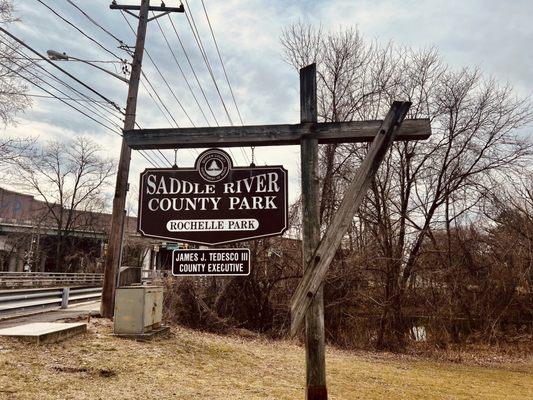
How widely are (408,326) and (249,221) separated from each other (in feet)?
52.6

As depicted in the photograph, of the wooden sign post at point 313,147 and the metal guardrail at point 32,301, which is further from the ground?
the wooden sign post at point 313,147

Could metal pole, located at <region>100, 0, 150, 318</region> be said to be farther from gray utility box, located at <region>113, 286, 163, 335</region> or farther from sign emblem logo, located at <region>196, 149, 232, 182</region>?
sign emblem logo, located at <region>196, 149, 232, 182</region>

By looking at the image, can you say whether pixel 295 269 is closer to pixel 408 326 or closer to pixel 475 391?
pixel 408 326

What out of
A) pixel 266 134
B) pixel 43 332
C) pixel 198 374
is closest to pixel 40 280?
pixel 43 332

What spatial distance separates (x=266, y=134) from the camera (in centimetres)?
461

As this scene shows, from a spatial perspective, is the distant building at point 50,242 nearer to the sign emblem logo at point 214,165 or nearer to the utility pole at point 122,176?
the utility pole at point 122,176

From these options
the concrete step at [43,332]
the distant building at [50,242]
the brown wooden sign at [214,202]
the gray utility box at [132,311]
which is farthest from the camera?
the distant building at [50,242]

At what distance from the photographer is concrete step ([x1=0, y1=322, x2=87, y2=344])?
26.2ft

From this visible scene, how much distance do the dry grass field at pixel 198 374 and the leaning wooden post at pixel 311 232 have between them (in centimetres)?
305

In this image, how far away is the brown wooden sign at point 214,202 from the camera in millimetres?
4363

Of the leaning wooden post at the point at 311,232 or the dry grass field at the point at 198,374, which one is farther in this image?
the dry grass field at the point at 198,374

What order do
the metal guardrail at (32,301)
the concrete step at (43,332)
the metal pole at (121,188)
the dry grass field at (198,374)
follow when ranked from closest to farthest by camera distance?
1. the dry grass field at (198,374)
2. the concrete step at (43,332)
3. the metal pole at (121,188)
4. the metal guardrail at (32,301)

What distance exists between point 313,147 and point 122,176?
370 inches

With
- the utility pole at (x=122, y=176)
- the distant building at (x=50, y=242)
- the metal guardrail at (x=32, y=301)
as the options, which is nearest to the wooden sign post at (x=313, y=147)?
the utility pole at (x=122, y=176)
